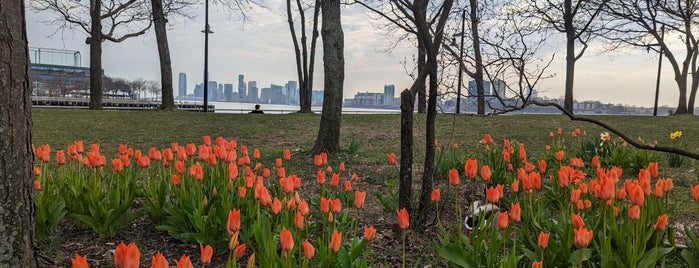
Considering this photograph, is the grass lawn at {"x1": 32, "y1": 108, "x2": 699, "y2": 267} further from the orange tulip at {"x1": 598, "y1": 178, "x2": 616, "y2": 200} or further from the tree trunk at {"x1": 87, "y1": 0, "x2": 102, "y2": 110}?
the tree trunk at {"x1": 87, "y1": 0, "x2": 102, "y2": 110}

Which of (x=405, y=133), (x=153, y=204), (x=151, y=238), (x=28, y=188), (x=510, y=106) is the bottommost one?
(x=151, y=238)

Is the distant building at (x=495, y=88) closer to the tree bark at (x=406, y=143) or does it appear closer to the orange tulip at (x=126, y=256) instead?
the tree bark at (x=406, y=143)

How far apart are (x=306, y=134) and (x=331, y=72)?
14.5 feet

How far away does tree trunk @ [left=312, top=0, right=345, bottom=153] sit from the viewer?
7.55 metres

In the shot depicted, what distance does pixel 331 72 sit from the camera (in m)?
7.66

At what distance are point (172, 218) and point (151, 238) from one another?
327mm

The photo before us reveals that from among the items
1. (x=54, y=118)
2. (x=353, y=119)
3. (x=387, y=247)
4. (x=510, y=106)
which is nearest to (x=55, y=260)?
(x=387, y=247)

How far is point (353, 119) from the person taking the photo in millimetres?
15883

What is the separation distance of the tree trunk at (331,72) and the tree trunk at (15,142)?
5574mm

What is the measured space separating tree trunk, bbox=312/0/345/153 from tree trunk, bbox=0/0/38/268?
557 centimetres

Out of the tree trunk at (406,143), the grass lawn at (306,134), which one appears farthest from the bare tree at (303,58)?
the tree trunk at (406,143)

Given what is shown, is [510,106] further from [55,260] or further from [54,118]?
[54,118]

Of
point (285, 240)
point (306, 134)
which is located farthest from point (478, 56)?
point (306, 134)

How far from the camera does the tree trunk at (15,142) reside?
1.98 meters
